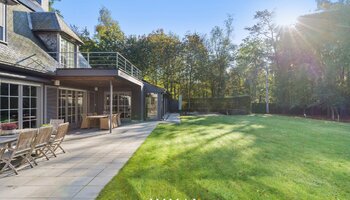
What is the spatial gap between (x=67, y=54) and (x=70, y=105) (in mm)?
2683

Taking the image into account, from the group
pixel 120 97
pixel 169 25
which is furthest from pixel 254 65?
pixel 120 97

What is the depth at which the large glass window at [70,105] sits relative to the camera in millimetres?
12870

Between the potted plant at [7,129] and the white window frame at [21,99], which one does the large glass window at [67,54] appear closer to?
the white window frame at [21,99]

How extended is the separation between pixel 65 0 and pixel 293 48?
24.7m

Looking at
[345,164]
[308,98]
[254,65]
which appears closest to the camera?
[345,164]

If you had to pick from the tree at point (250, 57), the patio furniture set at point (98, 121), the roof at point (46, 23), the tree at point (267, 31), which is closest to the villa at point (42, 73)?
the roof at point (46, 23)

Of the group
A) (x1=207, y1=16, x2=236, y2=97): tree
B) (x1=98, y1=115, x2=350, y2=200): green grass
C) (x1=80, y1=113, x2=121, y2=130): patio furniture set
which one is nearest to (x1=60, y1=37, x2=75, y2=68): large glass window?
(x1=80, y1=113, x2=121, y2=130): patio furniture set

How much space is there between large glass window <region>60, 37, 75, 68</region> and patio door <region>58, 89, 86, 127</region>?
139 cm

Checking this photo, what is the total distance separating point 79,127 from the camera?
14.3 m

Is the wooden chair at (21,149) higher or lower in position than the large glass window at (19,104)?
lower

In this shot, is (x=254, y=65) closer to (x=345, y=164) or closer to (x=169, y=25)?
(x=169, y=25)

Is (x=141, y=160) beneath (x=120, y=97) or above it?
beneath

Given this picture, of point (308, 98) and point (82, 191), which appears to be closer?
point (82, 191)

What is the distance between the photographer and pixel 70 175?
5.25 meters
